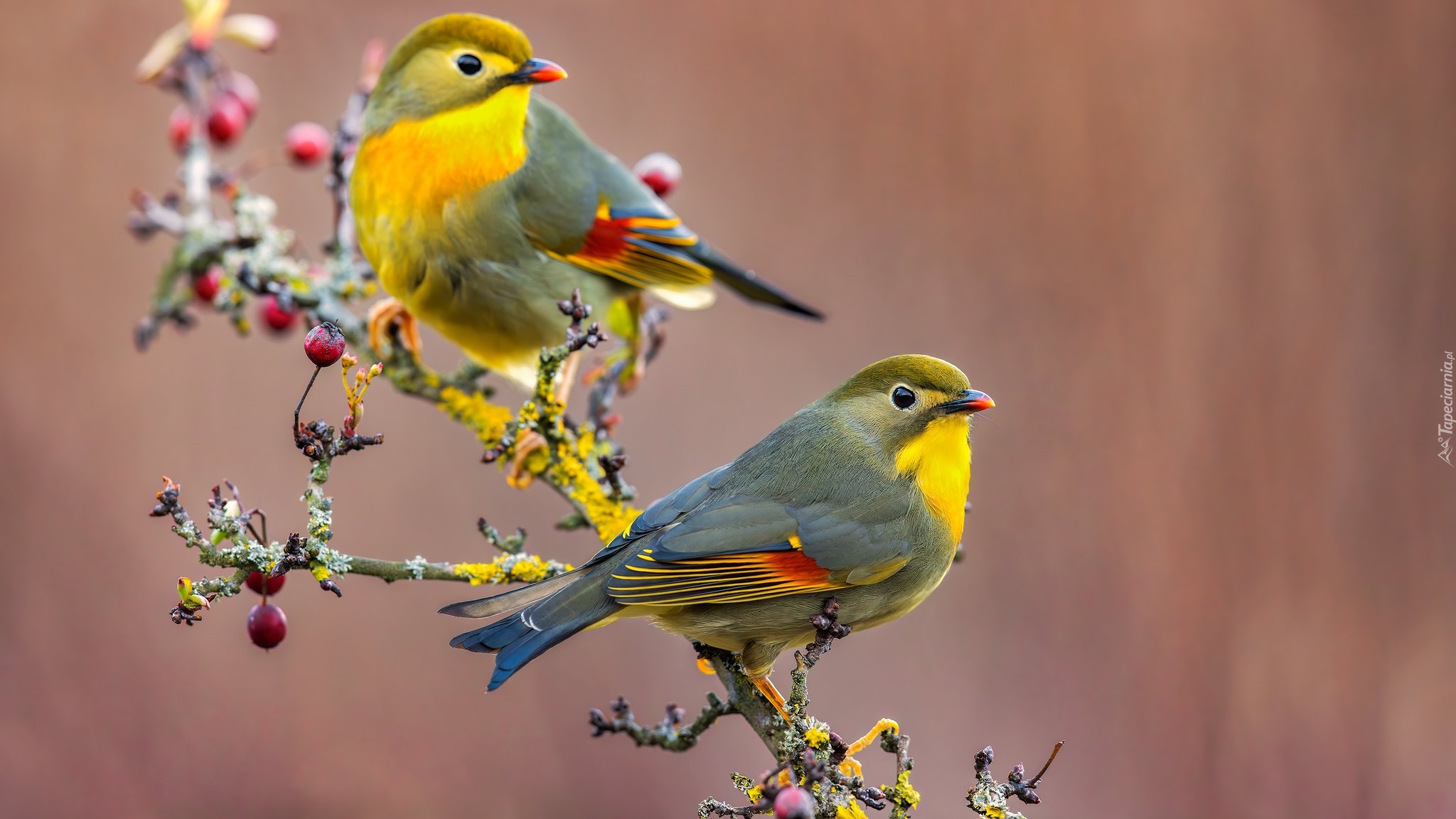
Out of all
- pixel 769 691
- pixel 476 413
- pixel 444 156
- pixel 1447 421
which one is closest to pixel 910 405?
pixel 769 691

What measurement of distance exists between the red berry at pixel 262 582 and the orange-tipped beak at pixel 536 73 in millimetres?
Answer: 1432

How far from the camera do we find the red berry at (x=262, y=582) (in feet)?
7.39

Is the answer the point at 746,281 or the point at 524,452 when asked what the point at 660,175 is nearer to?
the point at 746,281

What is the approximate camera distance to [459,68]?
305cm

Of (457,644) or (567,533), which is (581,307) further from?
(567,533)

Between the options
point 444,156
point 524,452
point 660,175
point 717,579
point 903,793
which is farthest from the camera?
point 660,175

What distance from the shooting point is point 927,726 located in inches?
170

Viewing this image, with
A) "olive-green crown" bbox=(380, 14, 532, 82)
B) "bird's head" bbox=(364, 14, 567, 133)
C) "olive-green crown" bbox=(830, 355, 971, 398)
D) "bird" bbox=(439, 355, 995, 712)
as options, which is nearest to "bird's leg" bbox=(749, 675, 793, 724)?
"bird" bbox=(439, 355, 995, 712)

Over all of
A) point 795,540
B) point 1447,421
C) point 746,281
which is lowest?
point 795,540

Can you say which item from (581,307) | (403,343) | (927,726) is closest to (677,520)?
(581,307)

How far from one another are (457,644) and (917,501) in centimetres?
107

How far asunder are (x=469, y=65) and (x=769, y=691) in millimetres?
1839

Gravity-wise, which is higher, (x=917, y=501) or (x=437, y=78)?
(x=437, y=78)

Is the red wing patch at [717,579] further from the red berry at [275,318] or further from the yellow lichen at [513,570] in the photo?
the red berry at [275,318]
